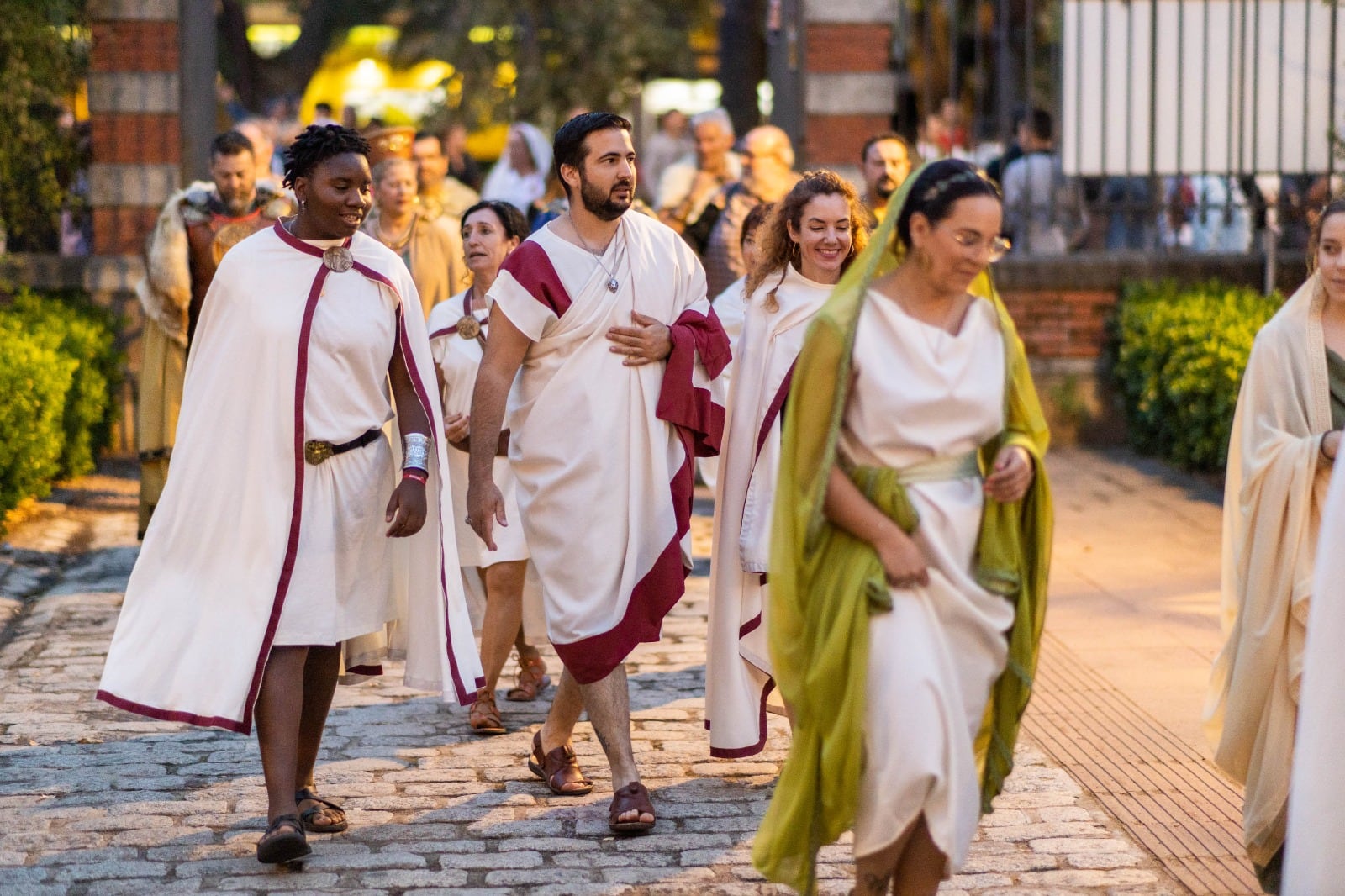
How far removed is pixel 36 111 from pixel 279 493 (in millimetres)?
8780

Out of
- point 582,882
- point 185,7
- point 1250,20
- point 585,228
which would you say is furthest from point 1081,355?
point 582,882

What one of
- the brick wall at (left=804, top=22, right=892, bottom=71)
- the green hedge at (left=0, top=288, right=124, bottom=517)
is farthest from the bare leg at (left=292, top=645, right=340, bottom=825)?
the brick wall at (left=804, top=22, right=892, bottom=71)

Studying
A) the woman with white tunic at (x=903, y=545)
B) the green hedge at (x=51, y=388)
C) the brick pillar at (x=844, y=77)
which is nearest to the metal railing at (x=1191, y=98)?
the brick pillar at (x=844, y=77)

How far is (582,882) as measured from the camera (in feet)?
16.4

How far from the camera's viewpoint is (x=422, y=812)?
5656mm

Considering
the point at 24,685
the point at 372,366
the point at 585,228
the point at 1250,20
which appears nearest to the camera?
the point at 372,366

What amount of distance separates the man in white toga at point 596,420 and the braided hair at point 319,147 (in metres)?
0.62

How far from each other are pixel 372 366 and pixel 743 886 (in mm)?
1793

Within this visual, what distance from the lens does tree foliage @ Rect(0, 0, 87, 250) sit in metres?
11.9

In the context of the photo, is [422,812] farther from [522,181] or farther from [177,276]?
[522,181]

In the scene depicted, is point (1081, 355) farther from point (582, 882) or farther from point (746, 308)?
point (582, 882)

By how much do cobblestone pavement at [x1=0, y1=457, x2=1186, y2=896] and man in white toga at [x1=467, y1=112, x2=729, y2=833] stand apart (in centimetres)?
41

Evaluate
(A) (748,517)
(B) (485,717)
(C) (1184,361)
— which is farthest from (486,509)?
(C) (1184,361)

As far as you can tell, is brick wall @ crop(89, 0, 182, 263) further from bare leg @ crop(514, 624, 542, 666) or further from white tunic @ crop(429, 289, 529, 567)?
bare leg @ crop(514, 624, 542, 666)
